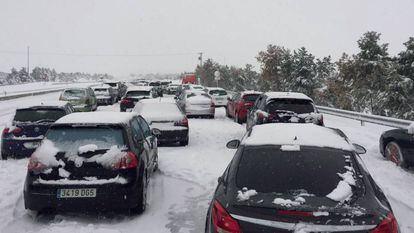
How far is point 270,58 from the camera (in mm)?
40281

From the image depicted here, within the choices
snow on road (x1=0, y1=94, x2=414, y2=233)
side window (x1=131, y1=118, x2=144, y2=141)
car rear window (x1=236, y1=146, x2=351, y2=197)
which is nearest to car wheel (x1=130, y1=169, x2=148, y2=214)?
snow on road (x1=0, y1=94, x2=414, y2=233)

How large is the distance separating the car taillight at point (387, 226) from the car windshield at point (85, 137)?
12.7ft

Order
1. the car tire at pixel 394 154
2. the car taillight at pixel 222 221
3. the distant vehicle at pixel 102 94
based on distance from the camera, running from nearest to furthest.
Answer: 1. the car taillight at pixel 222 221
2. the car tire at pixel 394 154
3. the distant vehicle at pixel 102 94

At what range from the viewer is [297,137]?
4352mm

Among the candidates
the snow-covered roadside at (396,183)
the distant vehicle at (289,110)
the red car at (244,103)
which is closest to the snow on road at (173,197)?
the snow-covered roadside at (396,183)

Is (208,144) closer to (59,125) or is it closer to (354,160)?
(59,125)

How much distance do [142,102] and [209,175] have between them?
5.57 metres

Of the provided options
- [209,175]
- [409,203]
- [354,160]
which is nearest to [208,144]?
[209,175]

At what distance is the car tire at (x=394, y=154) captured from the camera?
31.3ft

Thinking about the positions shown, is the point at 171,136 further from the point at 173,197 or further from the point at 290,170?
the point at 290,170

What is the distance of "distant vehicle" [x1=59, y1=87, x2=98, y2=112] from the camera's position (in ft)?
72.4

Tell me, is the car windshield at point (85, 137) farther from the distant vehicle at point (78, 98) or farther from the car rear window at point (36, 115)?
the distant vehicle at point (78, 98)

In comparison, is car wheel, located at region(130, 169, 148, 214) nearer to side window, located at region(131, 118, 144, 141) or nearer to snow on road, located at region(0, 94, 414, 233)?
snow on road, located at region(0, 94, 414, 233)

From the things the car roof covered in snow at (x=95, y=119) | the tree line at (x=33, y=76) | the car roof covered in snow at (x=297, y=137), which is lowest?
the tree line at (x=33, y=76)
